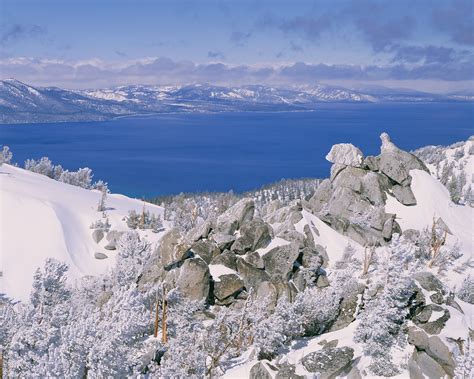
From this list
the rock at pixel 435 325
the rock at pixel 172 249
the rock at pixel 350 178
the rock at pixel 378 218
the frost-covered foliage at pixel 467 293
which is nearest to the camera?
the rock at pixel 435 325

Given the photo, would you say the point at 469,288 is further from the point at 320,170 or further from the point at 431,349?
the point at 320,170

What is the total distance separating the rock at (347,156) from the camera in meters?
47.6

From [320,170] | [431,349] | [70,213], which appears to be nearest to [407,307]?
[431,349]

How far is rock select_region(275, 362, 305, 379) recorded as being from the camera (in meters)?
21.6

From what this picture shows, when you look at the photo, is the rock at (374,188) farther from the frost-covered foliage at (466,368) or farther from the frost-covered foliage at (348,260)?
the frost-covered foliage at (466,368)

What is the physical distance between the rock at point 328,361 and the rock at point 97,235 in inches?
1462

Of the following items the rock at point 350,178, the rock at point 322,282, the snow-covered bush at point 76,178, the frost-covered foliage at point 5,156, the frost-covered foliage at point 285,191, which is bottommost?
the frost-covered foliage at point 285,191

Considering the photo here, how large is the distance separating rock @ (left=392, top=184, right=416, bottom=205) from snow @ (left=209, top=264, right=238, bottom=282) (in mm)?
22671

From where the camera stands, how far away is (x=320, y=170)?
194500mm

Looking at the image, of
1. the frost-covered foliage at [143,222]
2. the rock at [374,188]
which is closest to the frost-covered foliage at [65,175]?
the frost-covered foliage at [143,222]

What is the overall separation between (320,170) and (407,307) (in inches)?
6822

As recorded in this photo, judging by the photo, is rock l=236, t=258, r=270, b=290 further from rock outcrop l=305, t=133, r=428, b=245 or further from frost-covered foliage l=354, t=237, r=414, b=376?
rock outcrop l=305, t=133, r=428, b=245

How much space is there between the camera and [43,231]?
5347 centimetres

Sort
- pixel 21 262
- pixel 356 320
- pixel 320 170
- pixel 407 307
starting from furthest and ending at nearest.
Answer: pixel 320 170, pixel 21 262, pixel 356 320, pixel 407 307
